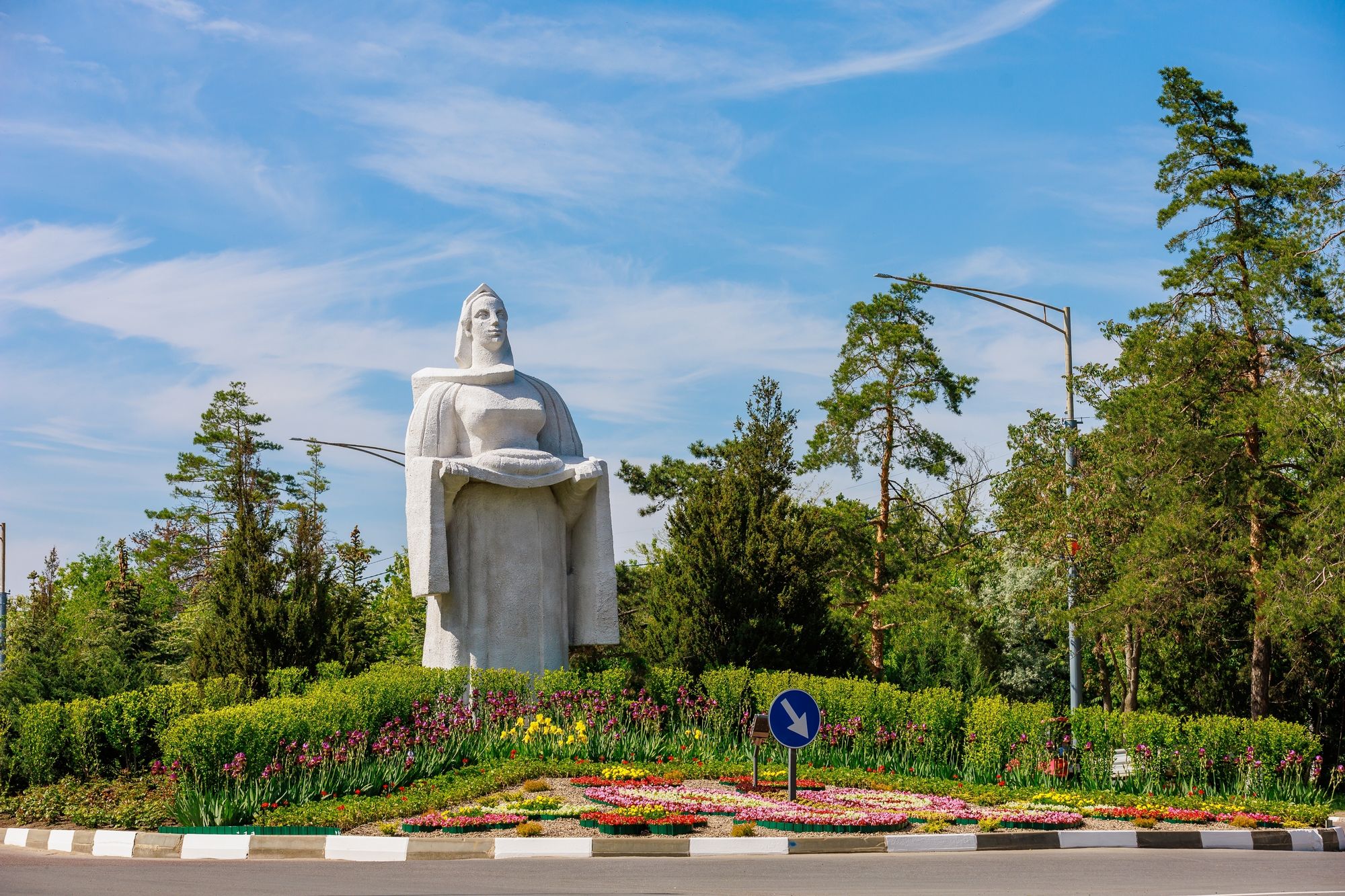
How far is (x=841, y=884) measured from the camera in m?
9.03

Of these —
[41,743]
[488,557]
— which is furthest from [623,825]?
[41,743]

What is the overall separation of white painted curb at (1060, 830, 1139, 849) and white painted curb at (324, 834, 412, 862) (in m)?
5.15

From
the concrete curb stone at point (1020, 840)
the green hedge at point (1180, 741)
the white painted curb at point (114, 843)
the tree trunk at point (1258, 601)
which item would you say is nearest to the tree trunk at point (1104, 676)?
the tree trunk at point (1258, 601)

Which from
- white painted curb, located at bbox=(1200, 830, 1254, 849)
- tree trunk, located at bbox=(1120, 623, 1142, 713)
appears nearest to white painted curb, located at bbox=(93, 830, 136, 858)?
white painted curb, located at bbox=(1200, 830, 1254, 849)

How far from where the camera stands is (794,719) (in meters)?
12.9

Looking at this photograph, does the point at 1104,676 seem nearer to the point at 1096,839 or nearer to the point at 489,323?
the point at 489,323

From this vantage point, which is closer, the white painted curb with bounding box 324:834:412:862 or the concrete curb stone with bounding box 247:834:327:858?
the white painted curb with bounding box 324:834:412:862

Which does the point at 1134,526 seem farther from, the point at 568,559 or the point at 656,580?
the point at 568,559

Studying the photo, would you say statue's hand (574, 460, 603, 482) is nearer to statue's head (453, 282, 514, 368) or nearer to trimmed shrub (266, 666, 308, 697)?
statue's head (453, 282, 514, 368)

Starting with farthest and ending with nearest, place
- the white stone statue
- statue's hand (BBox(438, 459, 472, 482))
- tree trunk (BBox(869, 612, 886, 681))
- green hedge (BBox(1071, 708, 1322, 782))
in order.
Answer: tree trunk (BBox(869, 612, 886, 681)), the white stone statue, statue's hand (BBox(438, 459, 472, 482)), green hedge (BBox(1071, 708, 1322, 782))

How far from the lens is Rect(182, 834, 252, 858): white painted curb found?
11266mm

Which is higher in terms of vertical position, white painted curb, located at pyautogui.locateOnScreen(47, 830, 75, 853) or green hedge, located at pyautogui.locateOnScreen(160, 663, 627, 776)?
green hedge, located at pyautogui.locateOnScreen(160, 663, 627, 776)

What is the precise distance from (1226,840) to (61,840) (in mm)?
9845

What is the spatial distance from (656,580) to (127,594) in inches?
522
